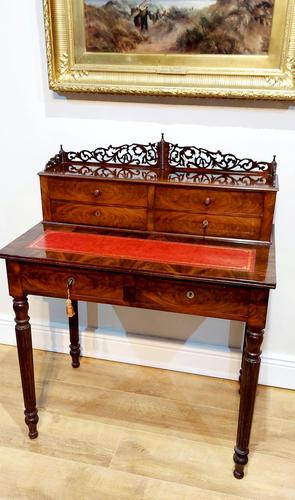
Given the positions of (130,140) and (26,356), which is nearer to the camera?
(26,356)

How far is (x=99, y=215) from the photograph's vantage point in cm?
171

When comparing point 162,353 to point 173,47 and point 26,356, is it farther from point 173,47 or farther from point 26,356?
point 173,47

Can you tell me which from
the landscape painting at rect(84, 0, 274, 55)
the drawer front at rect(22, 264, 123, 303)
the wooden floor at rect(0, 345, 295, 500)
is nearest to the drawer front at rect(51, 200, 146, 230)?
the drawer front at rect(22, 264, 123, 303)

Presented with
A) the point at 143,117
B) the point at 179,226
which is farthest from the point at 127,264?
the point at 143,117

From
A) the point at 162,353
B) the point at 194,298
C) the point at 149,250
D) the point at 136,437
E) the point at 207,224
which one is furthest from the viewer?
the point at 162,353

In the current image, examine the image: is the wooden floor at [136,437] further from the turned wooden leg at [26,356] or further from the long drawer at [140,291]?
the long drawer at [140,291]

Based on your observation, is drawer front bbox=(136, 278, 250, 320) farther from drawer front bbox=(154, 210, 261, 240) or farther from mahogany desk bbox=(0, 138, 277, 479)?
drawer front bbox=(154, 210, 261, 240)

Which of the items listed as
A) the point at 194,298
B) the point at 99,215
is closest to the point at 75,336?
the point at 99,215

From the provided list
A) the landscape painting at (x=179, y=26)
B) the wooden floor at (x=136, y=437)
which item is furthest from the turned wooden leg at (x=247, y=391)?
the landscape painting at (x=179, y=26)

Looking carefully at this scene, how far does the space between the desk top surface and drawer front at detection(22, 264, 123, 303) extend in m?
0.05

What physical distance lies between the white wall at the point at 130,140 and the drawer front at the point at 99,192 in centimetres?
31

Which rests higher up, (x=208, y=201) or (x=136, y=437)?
(x=208, y=201)

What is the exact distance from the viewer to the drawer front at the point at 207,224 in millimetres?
1589

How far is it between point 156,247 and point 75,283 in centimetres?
30
